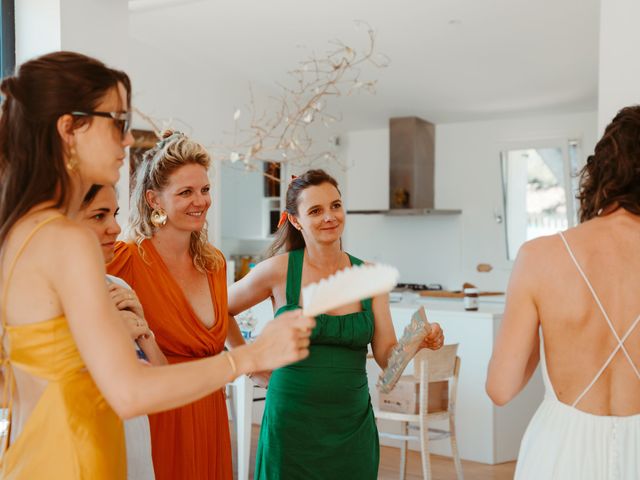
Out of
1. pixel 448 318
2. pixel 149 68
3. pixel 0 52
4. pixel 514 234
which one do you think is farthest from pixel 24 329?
pixel 514 234

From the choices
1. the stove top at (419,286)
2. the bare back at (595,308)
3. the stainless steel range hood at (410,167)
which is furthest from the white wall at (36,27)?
the stove top at (419,286)

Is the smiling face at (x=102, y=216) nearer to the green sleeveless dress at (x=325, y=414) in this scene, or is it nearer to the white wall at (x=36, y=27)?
the green sleeveless dress at (x=325, y=414)

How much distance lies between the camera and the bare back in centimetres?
161

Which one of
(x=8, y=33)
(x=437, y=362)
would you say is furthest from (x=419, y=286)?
(x=8, y=33)

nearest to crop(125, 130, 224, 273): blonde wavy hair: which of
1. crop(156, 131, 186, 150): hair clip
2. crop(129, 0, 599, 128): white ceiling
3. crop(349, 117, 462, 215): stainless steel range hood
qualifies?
crop(156, 131, 186, 150): hair clip

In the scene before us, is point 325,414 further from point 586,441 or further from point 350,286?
point 350,286

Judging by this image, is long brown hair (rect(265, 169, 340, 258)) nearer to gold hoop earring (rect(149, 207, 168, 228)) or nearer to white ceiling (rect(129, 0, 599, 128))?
gold hoop earring (rect(149, 207, 168, 228))

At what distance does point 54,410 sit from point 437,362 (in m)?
3.02

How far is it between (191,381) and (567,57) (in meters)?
5.37

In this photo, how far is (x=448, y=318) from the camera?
5.06 meters

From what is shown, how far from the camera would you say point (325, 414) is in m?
2.37

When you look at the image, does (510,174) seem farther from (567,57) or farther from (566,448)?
(566,448)

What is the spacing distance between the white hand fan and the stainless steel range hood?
284 inches

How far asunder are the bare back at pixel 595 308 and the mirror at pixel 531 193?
679 cm
